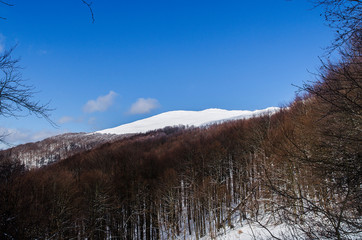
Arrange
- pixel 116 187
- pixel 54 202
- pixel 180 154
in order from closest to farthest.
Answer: pixel 54 202, pixel 116 187, pixel 180 154

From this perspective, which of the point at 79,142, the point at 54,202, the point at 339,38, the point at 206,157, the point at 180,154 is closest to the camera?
the point at 339,38

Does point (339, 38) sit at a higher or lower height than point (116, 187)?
higher

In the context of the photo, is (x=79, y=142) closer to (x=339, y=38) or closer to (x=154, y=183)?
(x=154, y=183)

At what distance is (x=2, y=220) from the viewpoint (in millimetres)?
8344

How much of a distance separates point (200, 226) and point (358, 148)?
25220 mm

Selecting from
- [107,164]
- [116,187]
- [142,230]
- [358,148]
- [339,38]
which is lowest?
[142,230]

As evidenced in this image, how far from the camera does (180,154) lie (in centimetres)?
4178

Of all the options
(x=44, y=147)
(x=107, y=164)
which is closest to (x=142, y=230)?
(x=107, y=164)

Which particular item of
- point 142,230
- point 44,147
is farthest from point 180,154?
point 44,147

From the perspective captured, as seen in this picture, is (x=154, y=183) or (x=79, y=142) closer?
(x=154, y=183)

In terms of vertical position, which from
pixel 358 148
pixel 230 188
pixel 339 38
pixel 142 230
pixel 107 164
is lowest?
pixel 142 230

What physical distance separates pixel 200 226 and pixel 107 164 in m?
27.3

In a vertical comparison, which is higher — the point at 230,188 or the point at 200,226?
the point at 230,188

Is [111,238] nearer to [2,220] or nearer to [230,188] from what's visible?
[230,188]
